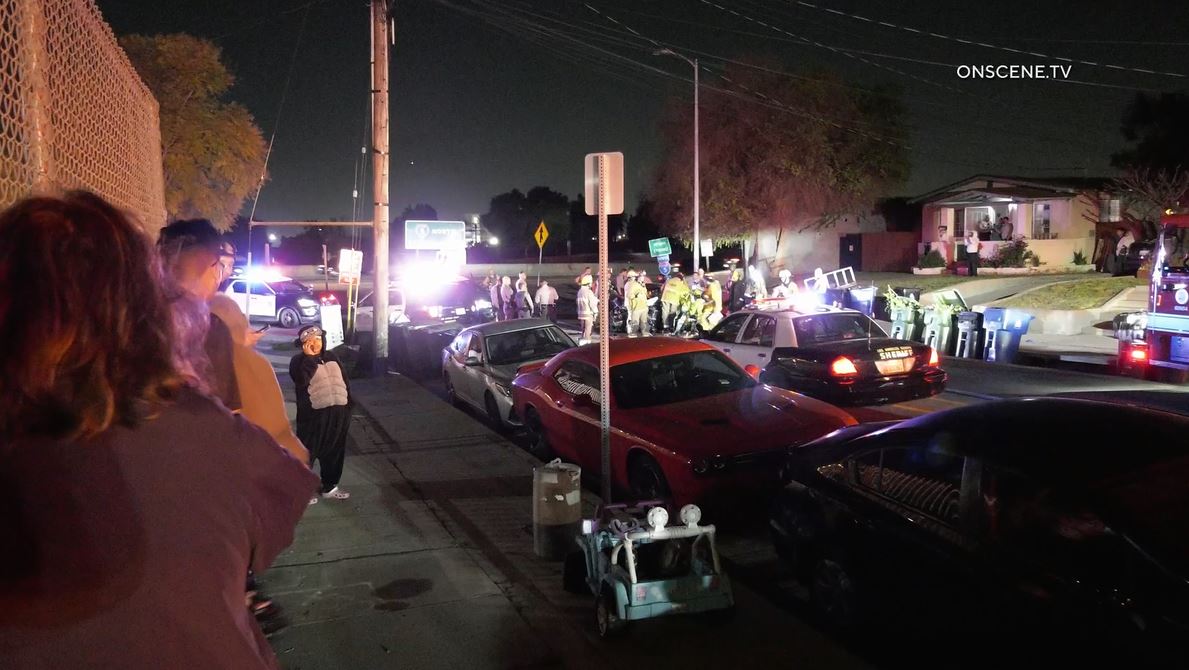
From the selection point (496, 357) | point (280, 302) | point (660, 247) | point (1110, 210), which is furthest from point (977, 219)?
point (496, 357)

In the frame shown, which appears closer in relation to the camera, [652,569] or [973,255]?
[652,569]

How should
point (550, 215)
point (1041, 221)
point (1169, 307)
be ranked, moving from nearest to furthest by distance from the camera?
point (1169, 307), point (1041, 221), point (550, 215)

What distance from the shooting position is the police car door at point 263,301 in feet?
93.8

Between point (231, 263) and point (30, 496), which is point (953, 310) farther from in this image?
point (30, 496)

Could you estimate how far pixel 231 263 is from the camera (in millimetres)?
3701

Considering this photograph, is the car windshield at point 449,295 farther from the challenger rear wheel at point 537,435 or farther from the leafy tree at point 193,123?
the challenger rear wheel at point 537,435

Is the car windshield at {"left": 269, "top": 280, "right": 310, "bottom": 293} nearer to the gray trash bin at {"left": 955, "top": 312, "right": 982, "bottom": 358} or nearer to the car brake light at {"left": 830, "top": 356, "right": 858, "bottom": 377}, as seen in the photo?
the gray trash bin at {"left": 955, "top": 312, "right": 982, "bottom": 358}

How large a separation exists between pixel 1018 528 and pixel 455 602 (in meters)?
3.15

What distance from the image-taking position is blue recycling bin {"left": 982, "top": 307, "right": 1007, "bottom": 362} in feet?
53.1

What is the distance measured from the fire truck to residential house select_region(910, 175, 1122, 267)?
25.3 meters

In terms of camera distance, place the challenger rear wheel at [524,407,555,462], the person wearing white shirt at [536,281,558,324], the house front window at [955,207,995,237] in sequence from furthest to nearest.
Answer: the house front window at [955,207,995,237] < the person wearing white shirt at [536,281,558,324] < the challenger rear wheel at [524,407,555,462]

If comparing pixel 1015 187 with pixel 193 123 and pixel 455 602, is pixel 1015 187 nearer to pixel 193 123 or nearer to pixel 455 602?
pixel 193 123

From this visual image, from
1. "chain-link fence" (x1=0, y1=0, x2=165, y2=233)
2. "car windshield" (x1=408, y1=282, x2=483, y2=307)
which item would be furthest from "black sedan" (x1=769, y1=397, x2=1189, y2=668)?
"car windshield" (x1=408, y1=282, x2=483, y2=307)

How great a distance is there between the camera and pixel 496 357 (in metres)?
12.4
